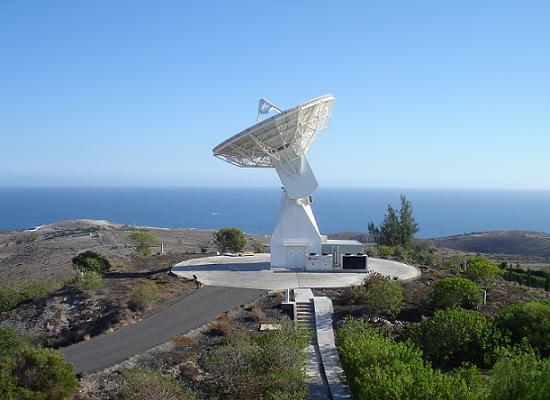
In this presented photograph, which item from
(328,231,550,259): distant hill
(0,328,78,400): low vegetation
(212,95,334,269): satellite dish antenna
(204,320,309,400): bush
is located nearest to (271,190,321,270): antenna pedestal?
(212,95,334,269): satellite dish antenna

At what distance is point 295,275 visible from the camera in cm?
3538


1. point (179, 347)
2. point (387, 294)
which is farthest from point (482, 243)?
Answer: point (179, 347)

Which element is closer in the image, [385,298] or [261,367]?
[261,367]

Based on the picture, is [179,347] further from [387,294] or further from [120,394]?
[387,294]

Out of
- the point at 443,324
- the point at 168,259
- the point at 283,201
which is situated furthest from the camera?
the point at 168,259

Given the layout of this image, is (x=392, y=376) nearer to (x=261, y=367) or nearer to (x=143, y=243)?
(x=261, y=367)

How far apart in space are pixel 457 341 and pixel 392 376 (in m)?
8.80

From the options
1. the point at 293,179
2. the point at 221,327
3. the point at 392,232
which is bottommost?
the point at 221,327

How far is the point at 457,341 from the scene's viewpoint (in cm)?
2028

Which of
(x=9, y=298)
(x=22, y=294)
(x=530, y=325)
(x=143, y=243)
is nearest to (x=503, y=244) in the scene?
(x=143, y=243)

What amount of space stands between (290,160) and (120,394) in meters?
23.0

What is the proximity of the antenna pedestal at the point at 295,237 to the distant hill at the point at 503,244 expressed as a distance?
2932 inches

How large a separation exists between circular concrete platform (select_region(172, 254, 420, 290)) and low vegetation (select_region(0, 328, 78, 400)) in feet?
51.9

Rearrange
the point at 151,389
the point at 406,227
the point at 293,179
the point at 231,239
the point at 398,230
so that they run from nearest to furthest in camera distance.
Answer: the point at 151,389, the point at 293,179, the point at 231,239, the point at 398,230, the point at 406,227
